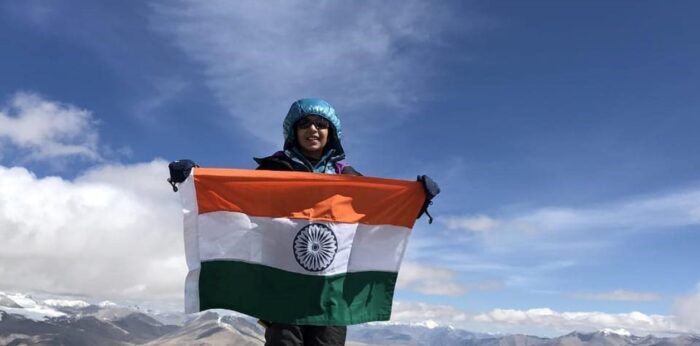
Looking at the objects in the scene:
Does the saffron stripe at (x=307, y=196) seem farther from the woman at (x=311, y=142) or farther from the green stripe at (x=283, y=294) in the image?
the green stripe at (x=283, y=294)

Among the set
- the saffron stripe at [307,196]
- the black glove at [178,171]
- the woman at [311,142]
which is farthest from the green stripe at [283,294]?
the black glove at [178,171]

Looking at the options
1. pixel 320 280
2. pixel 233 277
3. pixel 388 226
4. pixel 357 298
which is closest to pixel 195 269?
pixel 233 277

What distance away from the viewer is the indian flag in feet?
26.8

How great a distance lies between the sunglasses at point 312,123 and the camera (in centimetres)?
888

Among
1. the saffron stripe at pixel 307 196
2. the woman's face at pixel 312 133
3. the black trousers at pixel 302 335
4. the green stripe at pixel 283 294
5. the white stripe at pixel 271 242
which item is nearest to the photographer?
the black trousers at pixel 302 335

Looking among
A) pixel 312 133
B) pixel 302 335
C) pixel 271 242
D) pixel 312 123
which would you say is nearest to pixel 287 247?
pixel 271 242

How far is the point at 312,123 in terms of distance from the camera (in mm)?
8867

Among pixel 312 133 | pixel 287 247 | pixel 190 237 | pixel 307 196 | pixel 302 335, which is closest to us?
pixel 302 335

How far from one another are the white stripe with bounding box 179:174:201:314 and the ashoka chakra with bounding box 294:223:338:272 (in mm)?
1648

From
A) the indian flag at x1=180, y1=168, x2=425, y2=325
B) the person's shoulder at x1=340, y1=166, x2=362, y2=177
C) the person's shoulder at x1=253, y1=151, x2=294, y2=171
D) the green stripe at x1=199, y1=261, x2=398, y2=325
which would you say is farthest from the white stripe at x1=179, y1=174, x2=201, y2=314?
the person's shoulder at x1=340, y1=166, x2=362, y2=177

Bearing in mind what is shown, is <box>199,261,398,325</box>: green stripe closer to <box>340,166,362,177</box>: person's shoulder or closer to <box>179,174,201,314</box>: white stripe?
<box>179,174,201,314</box>: white stripe

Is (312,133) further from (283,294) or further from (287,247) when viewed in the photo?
(283,294)

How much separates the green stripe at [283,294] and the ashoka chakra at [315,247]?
0.65ft

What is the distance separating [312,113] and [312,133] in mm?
328
